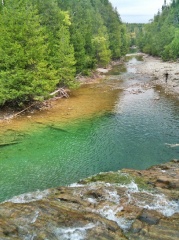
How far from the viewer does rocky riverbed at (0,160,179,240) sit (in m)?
11.6

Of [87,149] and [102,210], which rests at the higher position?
[87,149]

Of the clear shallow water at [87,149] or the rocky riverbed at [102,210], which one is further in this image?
the clear shallow water at [87,149]

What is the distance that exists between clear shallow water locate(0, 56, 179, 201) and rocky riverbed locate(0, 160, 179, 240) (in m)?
2.19

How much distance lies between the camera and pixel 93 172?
19.9m

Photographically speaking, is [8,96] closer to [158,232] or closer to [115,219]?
[115,219]

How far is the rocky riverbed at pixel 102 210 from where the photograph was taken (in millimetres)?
11586

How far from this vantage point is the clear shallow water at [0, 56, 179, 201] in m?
19.3

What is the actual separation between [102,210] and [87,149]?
992 cm

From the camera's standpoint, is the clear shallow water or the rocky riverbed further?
the clear shallow water

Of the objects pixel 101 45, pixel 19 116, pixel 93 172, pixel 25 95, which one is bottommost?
pixel 93 172

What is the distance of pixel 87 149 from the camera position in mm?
23594

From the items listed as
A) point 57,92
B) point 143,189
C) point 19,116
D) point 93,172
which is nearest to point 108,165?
point 93,172

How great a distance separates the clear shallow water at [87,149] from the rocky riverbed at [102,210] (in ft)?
7.18

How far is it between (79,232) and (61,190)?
16.2ft
